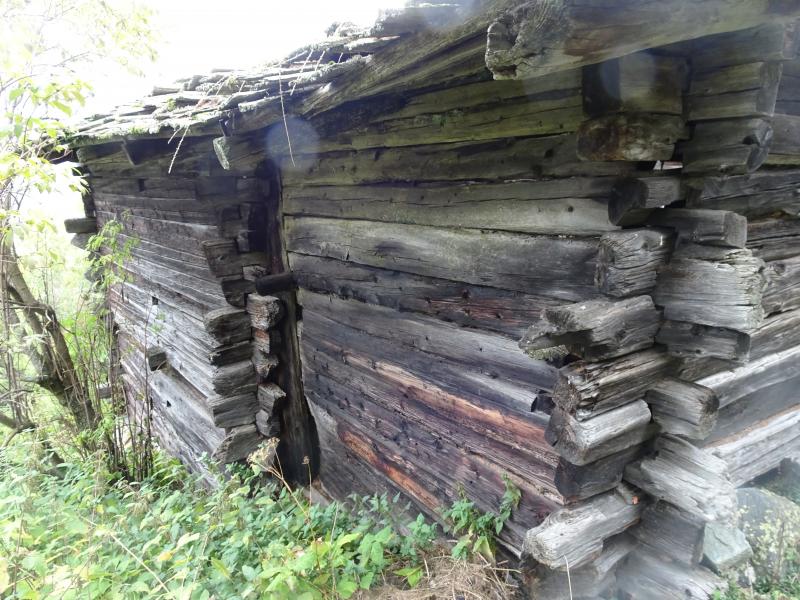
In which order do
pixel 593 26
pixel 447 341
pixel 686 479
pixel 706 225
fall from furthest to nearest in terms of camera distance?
1. pixel 447 341
2. pixel 686 479
3. pixel 706 225
4. pixel 593 26

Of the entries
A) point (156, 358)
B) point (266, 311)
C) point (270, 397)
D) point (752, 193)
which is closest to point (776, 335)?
point (752, 193)

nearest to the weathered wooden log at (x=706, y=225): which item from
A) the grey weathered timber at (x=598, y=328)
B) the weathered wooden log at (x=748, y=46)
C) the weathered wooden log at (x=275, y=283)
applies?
the grey weathered timber at (x=598, y=328)

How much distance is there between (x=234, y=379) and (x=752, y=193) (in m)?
3.56

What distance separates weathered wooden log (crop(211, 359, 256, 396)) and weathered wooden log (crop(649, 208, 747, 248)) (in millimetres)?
3283

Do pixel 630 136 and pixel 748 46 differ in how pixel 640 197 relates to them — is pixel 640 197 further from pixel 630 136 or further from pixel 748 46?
pixel 748 46

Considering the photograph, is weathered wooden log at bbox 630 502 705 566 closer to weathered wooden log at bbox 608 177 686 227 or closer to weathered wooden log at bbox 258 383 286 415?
weathered wooden log at bbox 608 177 686 227

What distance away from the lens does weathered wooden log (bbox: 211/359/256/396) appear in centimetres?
395

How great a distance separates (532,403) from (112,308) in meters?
6.69

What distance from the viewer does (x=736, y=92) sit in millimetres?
1457

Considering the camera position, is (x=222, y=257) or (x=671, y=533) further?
(x=222, y=257)

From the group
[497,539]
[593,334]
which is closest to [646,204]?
[593,334]

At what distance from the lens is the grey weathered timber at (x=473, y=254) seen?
185 cm

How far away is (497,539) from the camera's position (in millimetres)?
2373

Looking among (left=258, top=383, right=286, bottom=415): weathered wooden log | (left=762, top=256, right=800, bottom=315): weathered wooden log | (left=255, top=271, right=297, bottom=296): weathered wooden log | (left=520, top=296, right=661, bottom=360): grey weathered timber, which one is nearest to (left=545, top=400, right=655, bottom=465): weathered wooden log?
(left=520, top=296, right=661, bottom=360): grey weathered timber
